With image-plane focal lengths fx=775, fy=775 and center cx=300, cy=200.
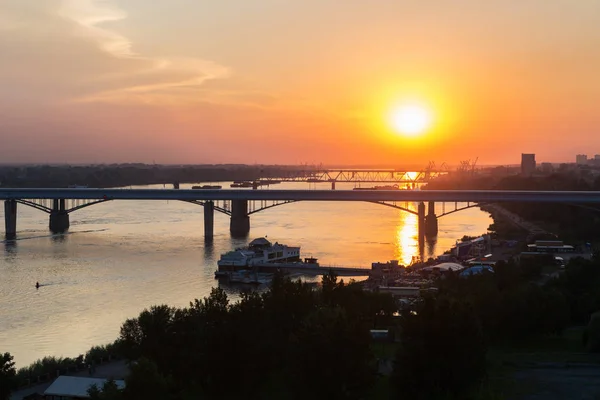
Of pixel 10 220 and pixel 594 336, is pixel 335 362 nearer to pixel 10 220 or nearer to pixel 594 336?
pixel 594 336

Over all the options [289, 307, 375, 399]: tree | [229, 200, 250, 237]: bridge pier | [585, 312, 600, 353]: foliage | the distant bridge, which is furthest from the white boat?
the distant bridge

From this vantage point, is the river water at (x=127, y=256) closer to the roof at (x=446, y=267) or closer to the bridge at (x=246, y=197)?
the bridge at (x=246, y=197)

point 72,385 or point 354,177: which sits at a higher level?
point 354,177

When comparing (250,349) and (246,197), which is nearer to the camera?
(250,349)

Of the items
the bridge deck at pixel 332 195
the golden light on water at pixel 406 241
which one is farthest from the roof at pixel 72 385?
the bridge deck at pixel 332 195

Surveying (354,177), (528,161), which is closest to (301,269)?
(528,161)

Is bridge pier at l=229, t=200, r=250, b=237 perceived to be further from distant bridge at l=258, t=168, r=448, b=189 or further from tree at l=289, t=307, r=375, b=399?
distant bridge at l=258, t=168, r=448, b=189

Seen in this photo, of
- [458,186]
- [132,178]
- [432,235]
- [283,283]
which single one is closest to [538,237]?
[432,235]
